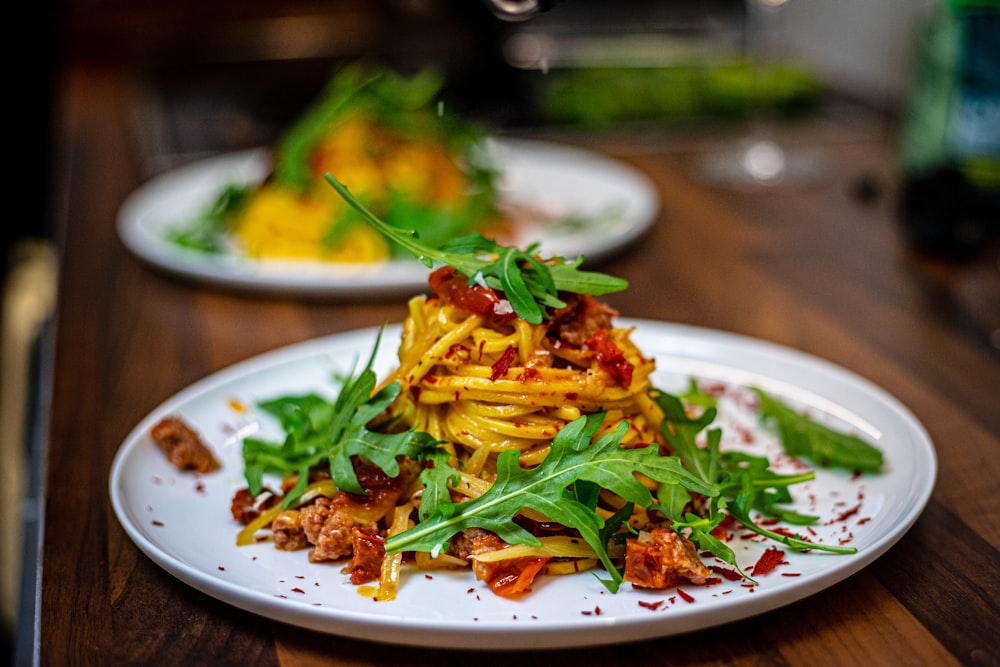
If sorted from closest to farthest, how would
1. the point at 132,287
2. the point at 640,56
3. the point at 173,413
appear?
the point at 173,413, the point at 132,287, the point at 640,56

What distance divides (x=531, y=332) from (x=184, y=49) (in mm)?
5480

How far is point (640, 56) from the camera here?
18.7 feet

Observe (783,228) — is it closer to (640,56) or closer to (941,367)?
(941,367)

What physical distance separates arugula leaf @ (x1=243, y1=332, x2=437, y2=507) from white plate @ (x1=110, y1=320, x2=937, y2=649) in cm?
8

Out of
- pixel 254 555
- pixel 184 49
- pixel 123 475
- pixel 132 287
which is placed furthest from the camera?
pixel 184 49

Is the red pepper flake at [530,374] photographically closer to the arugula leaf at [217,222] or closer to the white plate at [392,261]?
the white plate at [392,261]

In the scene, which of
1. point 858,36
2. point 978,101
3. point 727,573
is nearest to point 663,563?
point 727,573

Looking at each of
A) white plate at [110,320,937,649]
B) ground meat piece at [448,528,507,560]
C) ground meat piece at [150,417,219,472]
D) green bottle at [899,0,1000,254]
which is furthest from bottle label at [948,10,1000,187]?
ground meat piece at [150,417,219,472]

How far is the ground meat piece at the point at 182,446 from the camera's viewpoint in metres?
1.80

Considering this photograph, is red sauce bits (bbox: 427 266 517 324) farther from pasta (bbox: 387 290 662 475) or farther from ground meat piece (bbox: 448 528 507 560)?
ground meat piece (bbox: 448 528 507 560)

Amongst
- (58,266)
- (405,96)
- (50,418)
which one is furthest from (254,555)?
(405,96)

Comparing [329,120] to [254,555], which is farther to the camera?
[329,120]

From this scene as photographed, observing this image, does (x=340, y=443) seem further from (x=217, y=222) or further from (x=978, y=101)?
(x=978, y=101)

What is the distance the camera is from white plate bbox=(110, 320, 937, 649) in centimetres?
127
